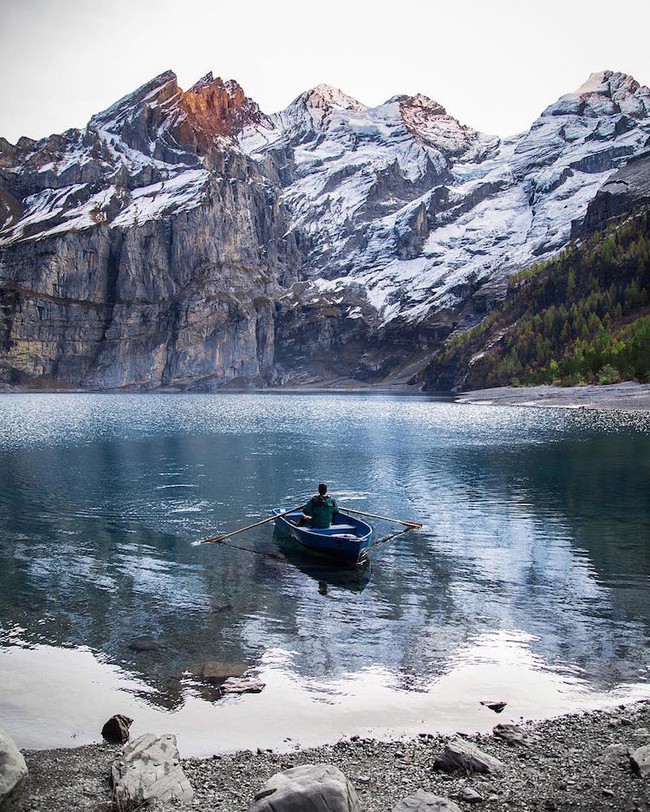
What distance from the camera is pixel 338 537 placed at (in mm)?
26688

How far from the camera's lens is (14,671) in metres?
16.6

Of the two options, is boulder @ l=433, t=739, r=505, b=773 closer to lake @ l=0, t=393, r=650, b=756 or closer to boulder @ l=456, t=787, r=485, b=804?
boulder @ l=456, t=787, r=485, b=804

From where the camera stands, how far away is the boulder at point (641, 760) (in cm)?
1056

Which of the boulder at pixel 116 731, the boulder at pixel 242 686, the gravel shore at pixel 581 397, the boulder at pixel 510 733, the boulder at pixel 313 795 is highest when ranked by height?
the gravel shore at pixel 581 397

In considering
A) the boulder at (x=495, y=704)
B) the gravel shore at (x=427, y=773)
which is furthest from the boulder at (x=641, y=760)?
the boulder at (x=495, y=704)

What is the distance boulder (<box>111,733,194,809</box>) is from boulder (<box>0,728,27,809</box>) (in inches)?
56.6

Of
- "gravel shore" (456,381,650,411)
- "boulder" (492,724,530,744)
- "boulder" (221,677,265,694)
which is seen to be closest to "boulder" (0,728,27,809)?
"boulder" (221,677,265,694)

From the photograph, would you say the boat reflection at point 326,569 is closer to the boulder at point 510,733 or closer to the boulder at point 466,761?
the boulder at point 510,733

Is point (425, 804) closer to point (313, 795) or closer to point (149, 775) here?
point (313, 795)

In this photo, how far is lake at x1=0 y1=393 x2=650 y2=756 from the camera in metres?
14.6

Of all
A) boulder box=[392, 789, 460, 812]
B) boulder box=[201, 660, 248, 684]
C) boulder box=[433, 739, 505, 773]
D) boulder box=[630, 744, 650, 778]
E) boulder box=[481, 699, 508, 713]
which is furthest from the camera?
boulder box=[201, 660, 248, 684]

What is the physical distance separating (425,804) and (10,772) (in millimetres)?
6338

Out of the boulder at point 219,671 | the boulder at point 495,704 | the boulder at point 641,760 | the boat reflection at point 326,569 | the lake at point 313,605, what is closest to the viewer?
the boulder at point 641,760

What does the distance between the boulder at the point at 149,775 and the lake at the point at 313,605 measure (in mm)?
1114
